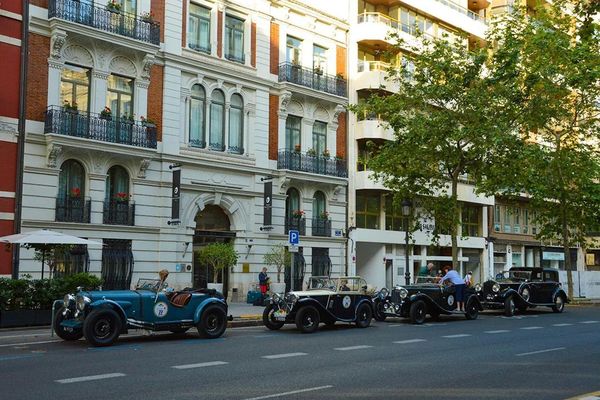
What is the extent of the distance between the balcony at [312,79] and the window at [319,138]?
5.64 feet

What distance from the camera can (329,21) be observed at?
35625mm

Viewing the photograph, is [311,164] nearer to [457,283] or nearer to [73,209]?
[73,209]

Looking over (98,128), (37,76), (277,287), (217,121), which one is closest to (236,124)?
(217,121)

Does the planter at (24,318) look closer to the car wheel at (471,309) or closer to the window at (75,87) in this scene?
the window at (75,87)

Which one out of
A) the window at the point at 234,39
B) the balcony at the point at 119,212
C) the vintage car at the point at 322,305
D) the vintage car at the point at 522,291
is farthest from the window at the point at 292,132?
the vintage car at the point at 322,305

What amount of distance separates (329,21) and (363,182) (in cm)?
836

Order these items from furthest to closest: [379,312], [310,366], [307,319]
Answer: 1. [379,312]
2. [307,319]
3. [310,366]

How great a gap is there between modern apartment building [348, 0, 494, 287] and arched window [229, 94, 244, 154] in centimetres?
648

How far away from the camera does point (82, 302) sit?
1473 centimetres

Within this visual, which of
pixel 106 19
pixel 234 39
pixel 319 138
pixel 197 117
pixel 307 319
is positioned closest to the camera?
pixel 307 319

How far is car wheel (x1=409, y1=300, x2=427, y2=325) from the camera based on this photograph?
2095 centimetres

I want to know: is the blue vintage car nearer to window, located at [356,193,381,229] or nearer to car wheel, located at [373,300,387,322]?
car wheel, located at [373,300,387,322]

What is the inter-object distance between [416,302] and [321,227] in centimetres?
1390

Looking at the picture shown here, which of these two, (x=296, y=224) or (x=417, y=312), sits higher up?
(x=296, y=224)
